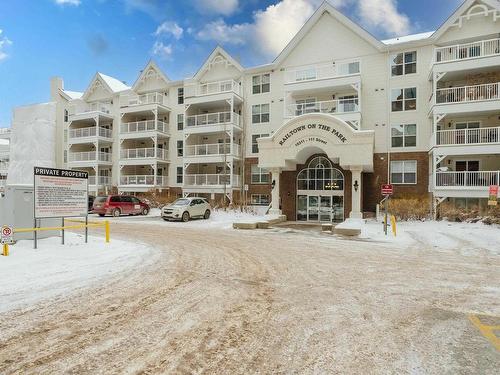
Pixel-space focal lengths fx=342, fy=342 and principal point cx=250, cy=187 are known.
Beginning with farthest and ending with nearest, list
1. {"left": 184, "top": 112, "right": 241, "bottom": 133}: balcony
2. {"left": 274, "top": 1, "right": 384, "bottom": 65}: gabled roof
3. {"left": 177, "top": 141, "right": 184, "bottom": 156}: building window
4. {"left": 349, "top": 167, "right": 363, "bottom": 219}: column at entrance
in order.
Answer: {"left": 177, "top": 141, "right": 184, "bottom": 156}: building window
{"left": 184, "top": 112, "right": 241, "bottom": 133}: balcony
{"left": 274, "top": 1, "right": 384, "bottom": 65}: gabled roof
{"left": 349, "top": 167, "right": 363, "bottom": 219}: column at entrance

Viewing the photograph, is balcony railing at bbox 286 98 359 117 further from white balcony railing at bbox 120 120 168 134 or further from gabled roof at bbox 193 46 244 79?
white balcony railing at bbox 120 120 168 134

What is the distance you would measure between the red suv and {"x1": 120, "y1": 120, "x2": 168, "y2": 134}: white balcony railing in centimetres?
997

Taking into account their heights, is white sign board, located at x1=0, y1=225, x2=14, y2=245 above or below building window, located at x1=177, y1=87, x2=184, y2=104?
below

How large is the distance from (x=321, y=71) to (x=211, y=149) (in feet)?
40.0

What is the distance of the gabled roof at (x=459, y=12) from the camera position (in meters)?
23.6

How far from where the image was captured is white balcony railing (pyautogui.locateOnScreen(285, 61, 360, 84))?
28297 mm

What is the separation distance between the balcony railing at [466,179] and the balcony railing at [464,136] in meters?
2.13

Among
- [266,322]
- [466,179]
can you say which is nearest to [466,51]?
[466,179]

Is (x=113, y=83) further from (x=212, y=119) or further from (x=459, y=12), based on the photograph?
(x=459, y=12)

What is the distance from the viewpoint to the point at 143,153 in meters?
36.1

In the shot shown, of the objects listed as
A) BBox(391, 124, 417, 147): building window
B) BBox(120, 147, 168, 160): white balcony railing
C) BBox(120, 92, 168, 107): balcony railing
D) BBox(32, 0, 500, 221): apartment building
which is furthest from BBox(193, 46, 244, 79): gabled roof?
BBox(391, 124, 417, 147): building window

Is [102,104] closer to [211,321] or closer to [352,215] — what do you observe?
[352,215]

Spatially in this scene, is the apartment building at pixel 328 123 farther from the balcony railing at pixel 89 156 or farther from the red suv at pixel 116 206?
Result: the red suv at pixel 116 206

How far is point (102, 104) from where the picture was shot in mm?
41156
